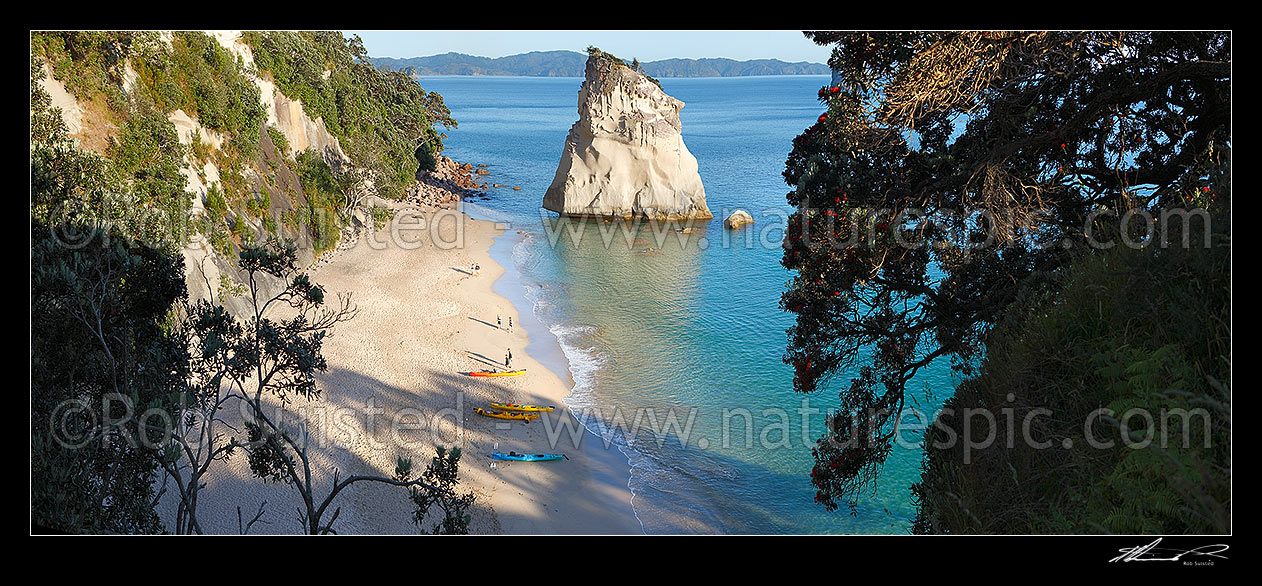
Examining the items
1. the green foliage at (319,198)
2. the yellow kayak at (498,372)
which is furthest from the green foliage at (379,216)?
the yellow kayak at (498,372)

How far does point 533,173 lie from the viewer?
222 ft

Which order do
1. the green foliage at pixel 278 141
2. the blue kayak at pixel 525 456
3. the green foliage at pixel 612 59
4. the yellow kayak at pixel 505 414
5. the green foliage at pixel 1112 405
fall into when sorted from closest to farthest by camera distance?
the green foliage at pixel 1112 405 < the blue kayak at pixel 525 456 < the yellow kayak at pixel 505 414 < the green foliage at pixel 278 141 < the green foliage at pixel 612 59

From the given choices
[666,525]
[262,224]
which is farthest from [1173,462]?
[262,224]

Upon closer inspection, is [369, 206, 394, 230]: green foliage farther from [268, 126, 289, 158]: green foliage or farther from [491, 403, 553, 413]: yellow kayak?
[491, 403, 553, 413]: yellow kayak

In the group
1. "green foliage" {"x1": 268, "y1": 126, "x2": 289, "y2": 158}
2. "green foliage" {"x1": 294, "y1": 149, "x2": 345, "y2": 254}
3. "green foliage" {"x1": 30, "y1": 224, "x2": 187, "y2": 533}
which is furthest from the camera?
"green foliage" {"x1": 294, "y1": 149, "x2": 345, "y2": 254}

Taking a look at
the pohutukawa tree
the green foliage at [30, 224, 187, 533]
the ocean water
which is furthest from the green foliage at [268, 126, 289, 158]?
the pohutukawa tree

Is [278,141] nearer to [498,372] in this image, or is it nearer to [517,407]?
[498,372]

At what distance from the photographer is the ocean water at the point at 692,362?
1805 centimetres

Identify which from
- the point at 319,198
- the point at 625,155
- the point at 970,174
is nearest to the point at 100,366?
the point at 970,174

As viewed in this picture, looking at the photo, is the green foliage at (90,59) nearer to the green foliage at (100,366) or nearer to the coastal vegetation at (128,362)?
the coastal vegetation at (128,362)

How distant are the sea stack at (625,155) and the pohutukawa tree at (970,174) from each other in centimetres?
3806

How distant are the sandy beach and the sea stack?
62.3ft

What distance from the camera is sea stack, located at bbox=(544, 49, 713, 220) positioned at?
4741 cm
